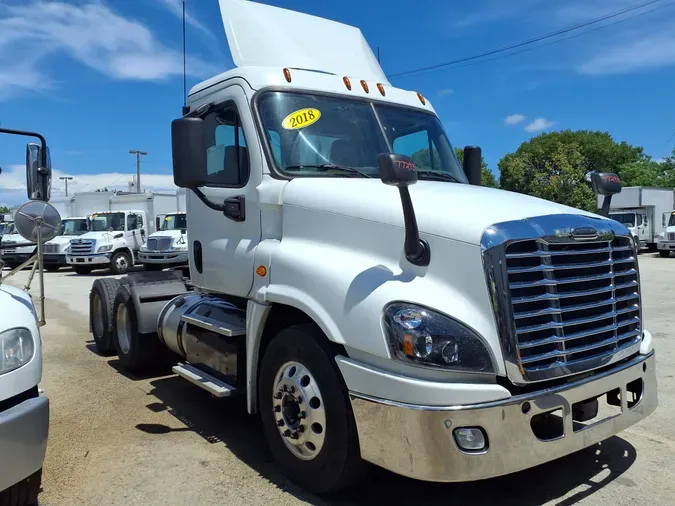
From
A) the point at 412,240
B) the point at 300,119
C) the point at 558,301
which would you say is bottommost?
the point at 558,301

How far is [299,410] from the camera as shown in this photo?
138 inches

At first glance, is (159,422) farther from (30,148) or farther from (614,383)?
(614,383)

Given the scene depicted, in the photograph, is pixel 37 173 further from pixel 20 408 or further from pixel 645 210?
pixel 645 210

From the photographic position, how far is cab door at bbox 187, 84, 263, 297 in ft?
13.7

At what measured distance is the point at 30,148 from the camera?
4.00 meters

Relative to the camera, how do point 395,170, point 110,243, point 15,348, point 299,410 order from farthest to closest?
1. point 110,243
2. point 299,410
3. point 395,170
4. point 15,348

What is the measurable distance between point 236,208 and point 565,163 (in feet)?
139

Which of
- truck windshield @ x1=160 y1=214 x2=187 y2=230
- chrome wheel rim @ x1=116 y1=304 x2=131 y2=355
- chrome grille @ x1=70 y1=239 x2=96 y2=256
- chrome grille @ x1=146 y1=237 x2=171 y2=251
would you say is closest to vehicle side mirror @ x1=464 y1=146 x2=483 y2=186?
chrome wheel rim @ x1=116 y1=304 x2=131 y2=355

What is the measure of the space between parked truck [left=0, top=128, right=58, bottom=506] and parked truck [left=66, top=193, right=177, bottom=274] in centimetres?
1940

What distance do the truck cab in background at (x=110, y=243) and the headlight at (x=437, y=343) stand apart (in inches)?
797

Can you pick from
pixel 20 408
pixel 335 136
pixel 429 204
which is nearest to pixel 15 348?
pixel 20 408

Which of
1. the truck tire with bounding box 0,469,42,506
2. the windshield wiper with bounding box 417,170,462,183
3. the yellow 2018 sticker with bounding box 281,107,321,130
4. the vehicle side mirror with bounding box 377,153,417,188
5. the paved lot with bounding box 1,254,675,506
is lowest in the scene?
the paved lot with bounding box 1,254,675,506

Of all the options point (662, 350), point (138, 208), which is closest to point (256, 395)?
point (662, 350)

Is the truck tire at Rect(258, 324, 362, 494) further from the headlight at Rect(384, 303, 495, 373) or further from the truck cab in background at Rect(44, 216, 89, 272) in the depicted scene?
the truck cab in background at Rect(44, 216, 89, 272)
